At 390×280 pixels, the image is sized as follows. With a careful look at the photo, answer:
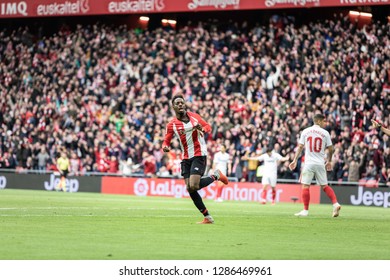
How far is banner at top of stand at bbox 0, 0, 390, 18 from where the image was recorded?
42625mm

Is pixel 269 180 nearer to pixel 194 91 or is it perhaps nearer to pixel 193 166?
pixel 194 91

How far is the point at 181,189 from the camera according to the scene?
40719 millimetres

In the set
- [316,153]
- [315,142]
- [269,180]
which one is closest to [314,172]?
[316,153]

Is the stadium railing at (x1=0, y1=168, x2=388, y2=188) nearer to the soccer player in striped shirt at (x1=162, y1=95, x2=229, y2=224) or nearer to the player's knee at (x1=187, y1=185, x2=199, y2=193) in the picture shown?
the soccer player in striped shirt at (x1=162, y1=95, x2=229, y2=224)

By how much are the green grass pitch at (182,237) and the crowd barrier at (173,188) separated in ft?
46.0

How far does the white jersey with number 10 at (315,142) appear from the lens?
72.7 feet

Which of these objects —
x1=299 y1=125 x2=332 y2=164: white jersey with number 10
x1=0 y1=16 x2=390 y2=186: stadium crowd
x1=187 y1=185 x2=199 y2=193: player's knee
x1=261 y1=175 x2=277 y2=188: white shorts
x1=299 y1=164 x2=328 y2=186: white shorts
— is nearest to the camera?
x1=187 y1=185 x2=199 y2=193: player's knee

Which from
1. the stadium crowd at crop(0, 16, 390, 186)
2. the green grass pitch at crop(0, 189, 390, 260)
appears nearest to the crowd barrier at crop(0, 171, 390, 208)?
the stadium crowd at crop(0, 16, 390, 186)

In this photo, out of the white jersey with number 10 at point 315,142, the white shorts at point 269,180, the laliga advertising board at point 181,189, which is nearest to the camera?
the white jersey with number 10 at point 315,142

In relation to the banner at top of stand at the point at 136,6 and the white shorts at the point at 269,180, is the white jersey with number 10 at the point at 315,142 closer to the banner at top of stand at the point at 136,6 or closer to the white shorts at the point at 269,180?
the white shorts at the point at 269,180

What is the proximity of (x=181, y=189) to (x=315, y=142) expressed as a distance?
746 inches

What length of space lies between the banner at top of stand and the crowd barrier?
30.2 ft

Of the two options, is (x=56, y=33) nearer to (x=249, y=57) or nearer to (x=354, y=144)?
(x=249, y=57)

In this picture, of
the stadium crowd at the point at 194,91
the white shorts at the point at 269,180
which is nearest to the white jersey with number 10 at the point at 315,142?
the white shorts at the point at 269,180
